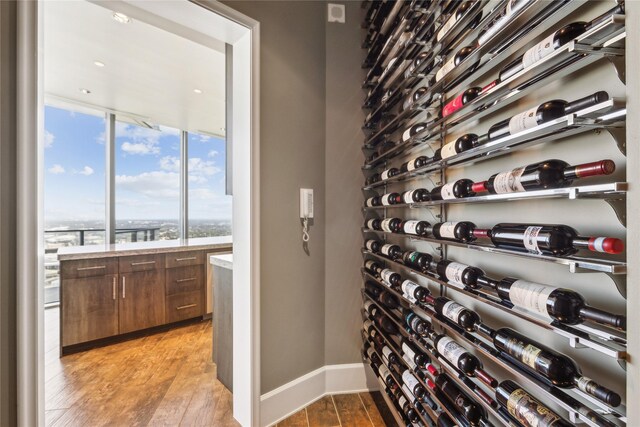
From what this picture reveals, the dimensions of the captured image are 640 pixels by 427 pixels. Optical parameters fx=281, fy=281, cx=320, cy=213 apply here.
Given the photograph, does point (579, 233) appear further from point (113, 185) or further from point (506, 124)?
point (113, 185)

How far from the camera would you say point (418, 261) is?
126 centimetres

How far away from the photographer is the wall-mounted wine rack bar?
1.92ft

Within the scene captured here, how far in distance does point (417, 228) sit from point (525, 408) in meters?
0.68

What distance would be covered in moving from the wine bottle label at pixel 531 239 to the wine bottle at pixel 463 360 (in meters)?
0.44

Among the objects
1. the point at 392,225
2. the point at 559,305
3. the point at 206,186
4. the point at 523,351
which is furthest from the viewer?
the point at 206,186

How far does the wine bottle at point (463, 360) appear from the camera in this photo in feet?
2.85

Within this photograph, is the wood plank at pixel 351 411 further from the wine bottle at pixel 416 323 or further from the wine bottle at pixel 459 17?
the wine bottle at pixel 459 17

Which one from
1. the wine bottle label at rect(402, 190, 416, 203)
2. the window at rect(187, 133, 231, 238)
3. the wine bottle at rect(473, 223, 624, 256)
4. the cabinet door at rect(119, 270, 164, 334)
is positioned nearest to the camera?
the wine bottle at rect(473, 223, 624, 256)

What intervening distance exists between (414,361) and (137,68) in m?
3.89

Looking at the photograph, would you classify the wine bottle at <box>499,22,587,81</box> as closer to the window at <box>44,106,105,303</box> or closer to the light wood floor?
the light wood floor

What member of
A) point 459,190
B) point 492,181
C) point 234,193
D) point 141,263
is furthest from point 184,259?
point 492,181

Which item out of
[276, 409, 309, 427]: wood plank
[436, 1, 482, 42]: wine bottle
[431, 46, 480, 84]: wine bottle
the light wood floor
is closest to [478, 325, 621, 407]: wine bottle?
[431, 46, 480, 84]: wine bottle

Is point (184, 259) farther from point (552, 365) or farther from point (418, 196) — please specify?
point (552, 365)

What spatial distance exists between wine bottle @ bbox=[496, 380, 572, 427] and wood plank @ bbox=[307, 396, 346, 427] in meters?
1.21
